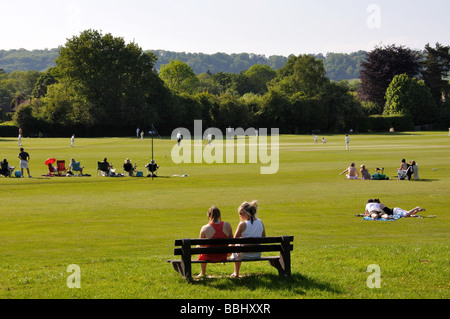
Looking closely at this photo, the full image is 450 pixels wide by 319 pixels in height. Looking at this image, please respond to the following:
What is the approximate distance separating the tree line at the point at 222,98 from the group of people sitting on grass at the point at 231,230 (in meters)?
95.6

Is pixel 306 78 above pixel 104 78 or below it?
above

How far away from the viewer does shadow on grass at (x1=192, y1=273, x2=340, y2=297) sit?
9.21 meters

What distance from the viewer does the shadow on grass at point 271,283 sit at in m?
9.21

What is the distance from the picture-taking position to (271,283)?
9609mm

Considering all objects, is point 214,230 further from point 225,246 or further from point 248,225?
point 248,225

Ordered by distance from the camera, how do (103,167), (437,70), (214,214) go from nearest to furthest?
(214,214) → (103,167) → (437,70)

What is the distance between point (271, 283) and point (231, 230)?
4.48 ft

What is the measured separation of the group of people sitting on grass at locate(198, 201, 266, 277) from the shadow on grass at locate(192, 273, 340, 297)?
0.92 ft

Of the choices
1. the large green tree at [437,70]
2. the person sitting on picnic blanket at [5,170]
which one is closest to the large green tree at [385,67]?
the large green tree at [437,70]

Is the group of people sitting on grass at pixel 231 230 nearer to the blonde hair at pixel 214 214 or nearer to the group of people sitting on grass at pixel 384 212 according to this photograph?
the blonde hair at pixel 214 214

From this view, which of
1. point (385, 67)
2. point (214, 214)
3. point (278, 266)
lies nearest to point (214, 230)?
point (214, 214)

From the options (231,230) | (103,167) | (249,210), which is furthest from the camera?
(103,167)
